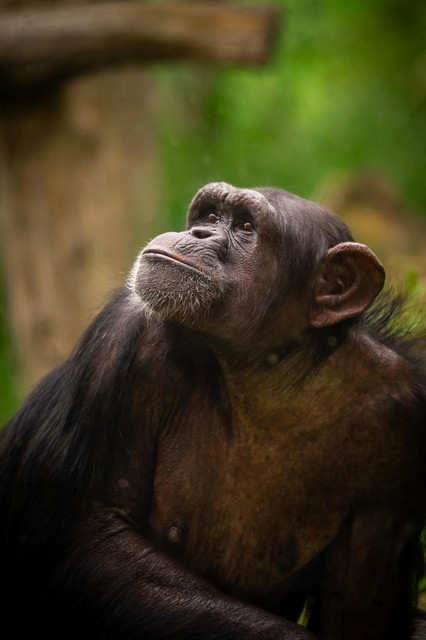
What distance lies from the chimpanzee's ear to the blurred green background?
10.7m

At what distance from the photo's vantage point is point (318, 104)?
1806 cm

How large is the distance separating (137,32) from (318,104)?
9.39 metres

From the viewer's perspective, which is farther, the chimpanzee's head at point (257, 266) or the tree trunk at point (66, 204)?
the tree trunk at point (66, 204)

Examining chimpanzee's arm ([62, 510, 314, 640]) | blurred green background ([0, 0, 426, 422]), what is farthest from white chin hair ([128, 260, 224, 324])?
blurred green background ([0, 0, 426, 422])

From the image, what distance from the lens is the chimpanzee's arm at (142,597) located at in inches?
172

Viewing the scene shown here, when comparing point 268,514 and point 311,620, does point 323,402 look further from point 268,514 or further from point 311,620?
point 311,620

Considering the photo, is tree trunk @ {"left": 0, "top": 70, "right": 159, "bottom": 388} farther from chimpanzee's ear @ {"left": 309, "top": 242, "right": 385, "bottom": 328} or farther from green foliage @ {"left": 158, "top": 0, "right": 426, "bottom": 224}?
chimpanzee's ear @ {"left": 309, "top": 242, "right": 385, "bottom": 328}

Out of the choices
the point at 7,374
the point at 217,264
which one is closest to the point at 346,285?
the point at 217,264

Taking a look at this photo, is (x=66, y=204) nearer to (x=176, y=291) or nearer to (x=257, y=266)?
(x=257, y=266)

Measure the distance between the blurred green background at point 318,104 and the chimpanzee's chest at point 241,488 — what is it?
10850mm

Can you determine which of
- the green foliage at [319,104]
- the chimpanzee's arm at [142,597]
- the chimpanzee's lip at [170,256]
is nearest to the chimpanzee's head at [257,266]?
the chimpanzee's lip at [170,256]

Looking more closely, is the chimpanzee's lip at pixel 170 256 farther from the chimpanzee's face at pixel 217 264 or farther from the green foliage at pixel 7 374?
the green foliage at pixel 7 374

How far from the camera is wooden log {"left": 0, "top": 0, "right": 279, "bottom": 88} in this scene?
29.2ft

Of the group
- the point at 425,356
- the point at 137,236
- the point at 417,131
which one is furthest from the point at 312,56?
the point at 425,356
